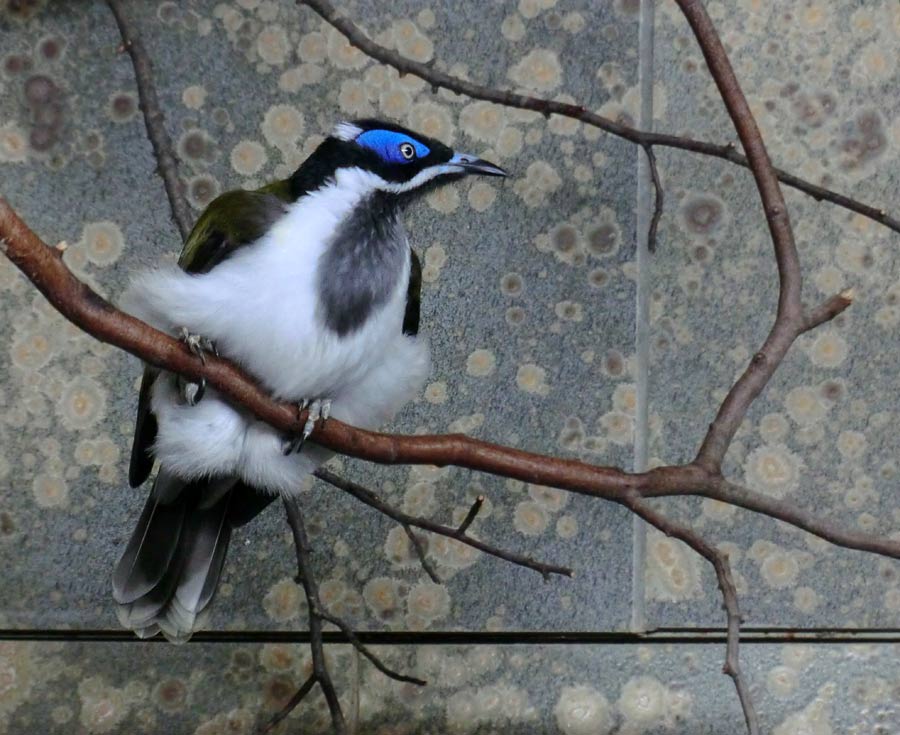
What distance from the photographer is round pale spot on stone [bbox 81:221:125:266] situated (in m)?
1.49

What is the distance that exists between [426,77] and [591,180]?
1.11 ft

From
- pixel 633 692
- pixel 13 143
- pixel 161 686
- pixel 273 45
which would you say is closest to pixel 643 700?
pixel 633 692

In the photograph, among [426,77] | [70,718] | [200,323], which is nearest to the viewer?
[200,323]

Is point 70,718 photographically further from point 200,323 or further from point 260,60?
point 260,60

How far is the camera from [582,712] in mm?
1492

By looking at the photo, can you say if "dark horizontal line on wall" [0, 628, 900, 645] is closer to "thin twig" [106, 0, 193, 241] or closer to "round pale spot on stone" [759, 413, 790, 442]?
"round pale spot on stone" [759, 413, 790, 442]

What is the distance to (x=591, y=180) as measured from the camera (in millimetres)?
1522

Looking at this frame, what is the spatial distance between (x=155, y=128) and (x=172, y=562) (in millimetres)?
499

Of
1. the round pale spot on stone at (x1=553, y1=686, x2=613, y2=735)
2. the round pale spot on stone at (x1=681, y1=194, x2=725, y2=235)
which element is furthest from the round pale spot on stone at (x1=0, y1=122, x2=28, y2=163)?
the round pale spot on stone at (x1=553, y1=686, x2=613, y2=735)

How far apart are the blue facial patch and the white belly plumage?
0.22ft

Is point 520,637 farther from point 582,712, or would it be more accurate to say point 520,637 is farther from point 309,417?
point 309,417

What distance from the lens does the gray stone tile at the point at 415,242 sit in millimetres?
1479

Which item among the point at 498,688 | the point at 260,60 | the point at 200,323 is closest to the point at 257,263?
the point at 200,323

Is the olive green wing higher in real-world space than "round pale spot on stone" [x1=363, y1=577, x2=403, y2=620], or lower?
higher
